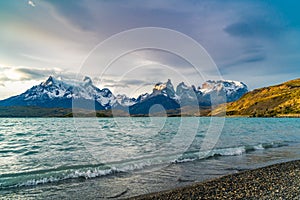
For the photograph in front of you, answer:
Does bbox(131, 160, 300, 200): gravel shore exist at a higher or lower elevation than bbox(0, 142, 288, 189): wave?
lower

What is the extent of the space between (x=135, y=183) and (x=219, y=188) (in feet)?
20.9

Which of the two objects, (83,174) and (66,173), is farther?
(83,174)

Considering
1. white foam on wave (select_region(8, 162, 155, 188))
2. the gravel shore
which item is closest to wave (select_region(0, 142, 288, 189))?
white foam on wave (select_region(8, 162, 155, 188))

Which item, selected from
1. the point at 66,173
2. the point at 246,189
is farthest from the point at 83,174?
the point at 246,189

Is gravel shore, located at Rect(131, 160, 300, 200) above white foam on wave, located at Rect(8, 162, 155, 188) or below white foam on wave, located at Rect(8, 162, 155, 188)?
below

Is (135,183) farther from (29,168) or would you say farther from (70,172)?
(29,168)

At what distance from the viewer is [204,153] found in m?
33.8

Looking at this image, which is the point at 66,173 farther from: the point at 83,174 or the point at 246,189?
the point at 246,189

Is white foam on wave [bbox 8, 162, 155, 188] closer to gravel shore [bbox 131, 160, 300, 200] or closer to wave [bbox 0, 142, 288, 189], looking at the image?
wave [bbox 0, 142, 288, 189]

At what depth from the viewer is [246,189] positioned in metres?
16.2

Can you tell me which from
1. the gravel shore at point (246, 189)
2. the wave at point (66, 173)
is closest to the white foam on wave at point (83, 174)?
the wave at point (66, 173)

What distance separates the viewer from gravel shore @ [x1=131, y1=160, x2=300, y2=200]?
14734 mm

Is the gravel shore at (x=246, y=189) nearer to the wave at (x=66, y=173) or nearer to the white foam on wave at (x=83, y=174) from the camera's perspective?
the white foam on wave at (x=83, y=174)

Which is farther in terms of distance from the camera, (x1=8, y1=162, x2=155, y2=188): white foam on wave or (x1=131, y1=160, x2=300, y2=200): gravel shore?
(x1=8, y1=162, x2=155, y2=188): white foam on wave
